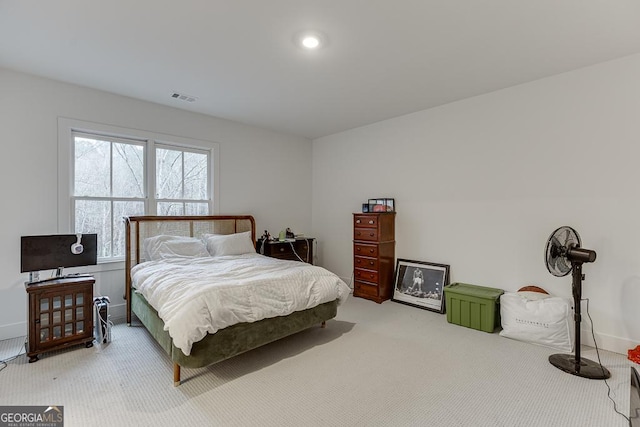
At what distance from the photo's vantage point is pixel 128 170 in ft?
12.4

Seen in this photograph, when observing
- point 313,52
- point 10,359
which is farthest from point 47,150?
point 313,52

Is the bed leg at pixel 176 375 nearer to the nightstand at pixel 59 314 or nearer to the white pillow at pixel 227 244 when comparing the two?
the nightstand at pixel 59 314

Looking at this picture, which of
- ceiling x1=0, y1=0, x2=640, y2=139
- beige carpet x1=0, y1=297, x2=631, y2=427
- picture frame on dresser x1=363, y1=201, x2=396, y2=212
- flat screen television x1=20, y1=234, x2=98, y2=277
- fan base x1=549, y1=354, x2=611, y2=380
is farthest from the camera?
picture frame on dresser x1=363, y1=201, x2=396, y2=212

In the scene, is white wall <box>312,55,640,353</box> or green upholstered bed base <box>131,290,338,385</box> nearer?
green upholstered bed base <box>131,290,338,385</box>

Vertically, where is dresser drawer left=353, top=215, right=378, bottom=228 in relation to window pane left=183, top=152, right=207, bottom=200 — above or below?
below

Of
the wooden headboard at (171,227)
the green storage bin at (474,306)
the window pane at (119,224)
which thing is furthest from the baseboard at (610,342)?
the window pane at (119,224)

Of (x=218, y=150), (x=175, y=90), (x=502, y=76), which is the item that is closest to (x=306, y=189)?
(x=218, y=150)

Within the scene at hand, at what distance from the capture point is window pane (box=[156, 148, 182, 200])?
401 cm

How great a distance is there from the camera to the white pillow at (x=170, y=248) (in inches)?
139

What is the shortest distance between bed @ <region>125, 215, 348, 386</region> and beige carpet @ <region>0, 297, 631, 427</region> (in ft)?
0.71

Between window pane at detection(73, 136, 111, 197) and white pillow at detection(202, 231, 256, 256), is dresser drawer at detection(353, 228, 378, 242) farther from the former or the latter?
window pane at detection(73, 136, 111, 197)

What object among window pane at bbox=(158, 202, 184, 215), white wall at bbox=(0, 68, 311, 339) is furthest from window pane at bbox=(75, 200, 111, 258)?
window pane at bbox=(158, 202, 184, 215)

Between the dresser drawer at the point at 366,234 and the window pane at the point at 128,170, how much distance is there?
2.93m

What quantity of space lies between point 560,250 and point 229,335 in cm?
277
